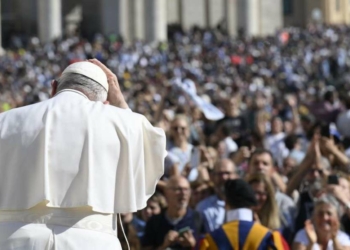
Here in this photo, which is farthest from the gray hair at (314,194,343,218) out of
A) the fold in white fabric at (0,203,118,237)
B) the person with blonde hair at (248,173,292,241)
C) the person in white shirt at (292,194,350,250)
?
the fold in white fabric at (0,203,118,237)

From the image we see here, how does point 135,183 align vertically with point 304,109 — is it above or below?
above

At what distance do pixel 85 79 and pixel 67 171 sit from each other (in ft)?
1.50

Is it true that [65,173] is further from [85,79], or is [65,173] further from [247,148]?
[247,148]

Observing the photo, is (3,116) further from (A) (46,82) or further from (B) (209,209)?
(A) (46,82)

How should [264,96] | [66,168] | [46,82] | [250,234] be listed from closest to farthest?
[66,168], [250,234], [264,96], [46,82]

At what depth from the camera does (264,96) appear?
84.3ft

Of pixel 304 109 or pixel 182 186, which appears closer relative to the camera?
pixel 182 186

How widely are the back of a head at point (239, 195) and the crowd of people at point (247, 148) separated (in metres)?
0.53

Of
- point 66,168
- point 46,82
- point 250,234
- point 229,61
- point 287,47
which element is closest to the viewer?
point 66,168

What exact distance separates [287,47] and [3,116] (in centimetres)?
4160

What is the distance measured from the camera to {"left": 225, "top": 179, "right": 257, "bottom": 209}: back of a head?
7.37 meters

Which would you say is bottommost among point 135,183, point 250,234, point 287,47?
point 287,47

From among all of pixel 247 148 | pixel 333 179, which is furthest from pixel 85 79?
pixel 247 148

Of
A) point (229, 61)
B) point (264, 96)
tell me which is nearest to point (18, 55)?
point (229, 61)
